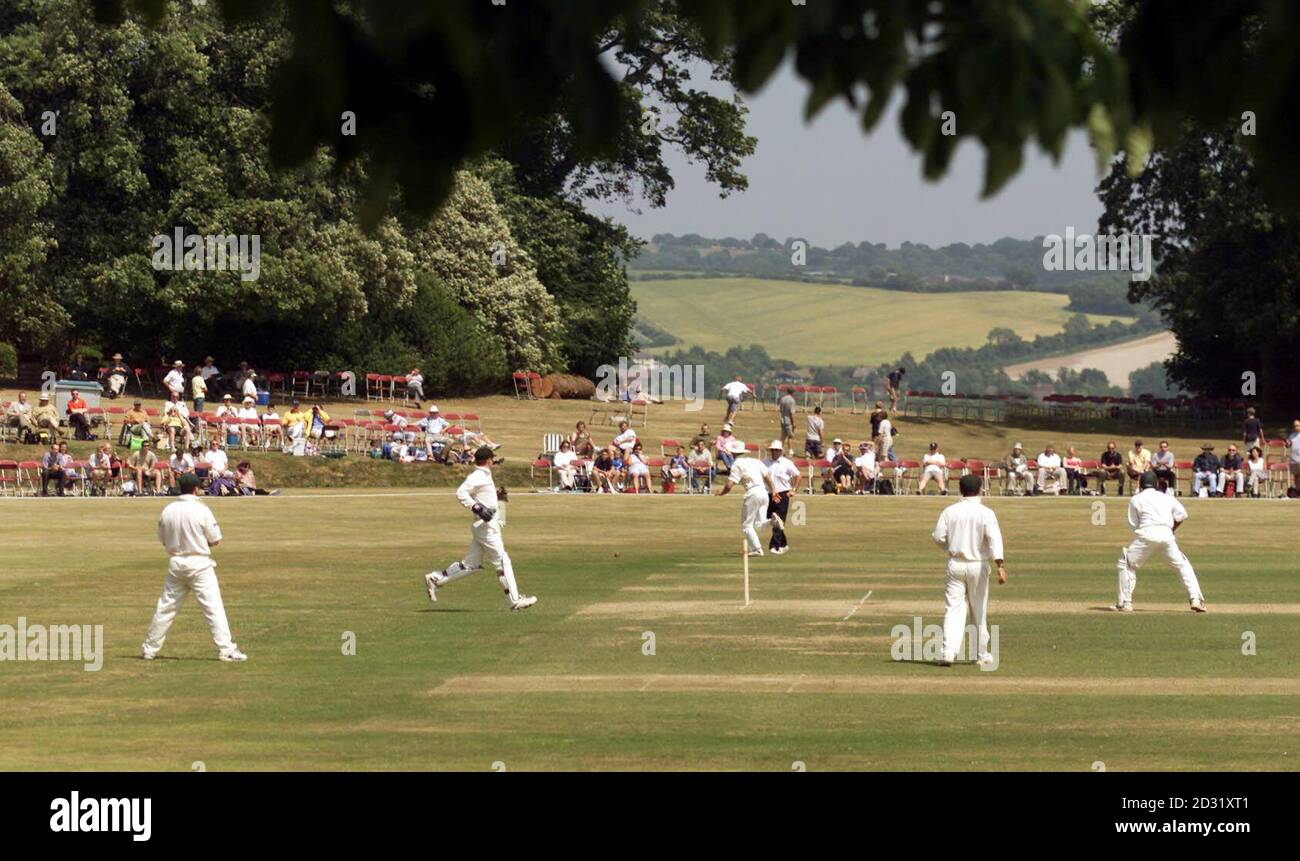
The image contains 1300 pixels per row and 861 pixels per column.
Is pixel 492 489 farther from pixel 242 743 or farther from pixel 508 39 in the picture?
pixel 508 39

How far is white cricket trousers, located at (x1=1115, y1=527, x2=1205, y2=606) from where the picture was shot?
2548cm

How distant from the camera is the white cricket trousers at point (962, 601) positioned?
20547 millimetres

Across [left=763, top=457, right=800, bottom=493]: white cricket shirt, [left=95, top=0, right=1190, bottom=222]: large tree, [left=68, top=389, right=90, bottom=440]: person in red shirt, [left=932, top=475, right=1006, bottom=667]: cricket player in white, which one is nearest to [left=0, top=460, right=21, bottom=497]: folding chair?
[left=68, top=389, right=90, bottom=440]: person in red shirt

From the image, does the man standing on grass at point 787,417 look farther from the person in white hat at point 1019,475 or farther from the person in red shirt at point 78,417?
the person in red shirt at point 78,417

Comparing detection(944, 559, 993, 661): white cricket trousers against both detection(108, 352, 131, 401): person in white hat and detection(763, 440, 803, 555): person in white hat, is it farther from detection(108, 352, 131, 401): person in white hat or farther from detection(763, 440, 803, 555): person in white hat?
detection(108, 352, 131, 401): person in white hat

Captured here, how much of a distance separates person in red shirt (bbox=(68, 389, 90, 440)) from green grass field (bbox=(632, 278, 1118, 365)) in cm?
11656

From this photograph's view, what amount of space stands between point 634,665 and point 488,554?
15.2 feet

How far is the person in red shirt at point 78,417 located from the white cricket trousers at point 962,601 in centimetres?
3067

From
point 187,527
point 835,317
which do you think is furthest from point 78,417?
point 835,317

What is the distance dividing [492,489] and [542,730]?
845 centimetres

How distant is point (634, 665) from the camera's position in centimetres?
2133

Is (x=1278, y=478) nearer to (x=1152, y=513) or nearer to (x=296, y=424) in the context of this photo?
(x=296, y=424)
